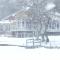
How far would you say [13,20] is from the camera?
898 mm

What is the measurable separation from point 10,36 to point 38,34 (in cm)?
26

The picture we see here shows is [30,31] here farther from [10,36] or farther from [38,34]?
[10,36]

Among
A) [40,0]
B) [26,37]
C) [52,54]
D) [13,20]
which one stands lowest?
[52,54]

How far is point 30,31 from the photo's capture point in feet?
2.96

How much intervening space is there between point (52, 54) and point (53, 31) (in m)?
0.22

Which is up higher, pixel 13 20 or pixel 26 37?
pixel 13 20

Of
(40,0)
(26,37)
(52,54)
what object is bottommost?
(52,54)

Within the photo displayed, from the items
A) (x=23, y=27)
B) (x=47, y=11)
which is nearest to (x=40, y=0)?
(x=47, y=11)

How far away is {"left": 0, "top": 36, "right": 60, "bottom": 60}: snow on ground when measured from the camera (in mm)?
908

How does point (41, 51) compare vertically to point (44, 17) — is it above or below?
below

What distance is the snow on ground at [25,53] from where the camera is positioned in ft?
2.98

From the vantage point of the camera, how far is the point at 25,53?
0.92 m

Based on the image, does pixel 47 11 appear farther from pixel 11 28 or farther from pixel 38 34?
pixel 11 28

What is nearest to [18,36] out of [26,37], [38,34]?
[26,37]
